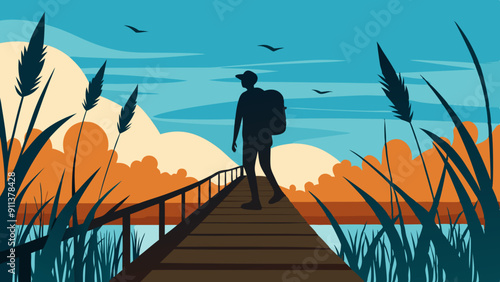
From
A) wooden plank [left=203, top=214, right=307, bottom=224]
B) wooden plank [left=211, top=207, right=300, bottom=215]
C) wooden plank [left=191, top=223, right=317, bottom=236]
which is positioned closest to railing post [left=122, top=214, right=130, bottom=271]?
wooden plank [left=191, top=223, right=317, bottom=236]

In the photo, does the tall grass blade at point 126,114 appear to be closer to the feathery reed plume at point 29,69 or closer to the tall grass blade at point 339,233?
the feathery reed plume at point 29,69

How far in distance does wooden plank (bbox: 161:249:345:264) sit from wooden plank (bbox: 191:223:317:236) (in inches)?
40.2

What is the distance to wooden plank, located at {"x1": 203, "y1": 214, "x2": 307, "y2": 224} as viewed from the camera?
253 inches

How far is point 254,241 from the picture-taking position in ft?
15.5

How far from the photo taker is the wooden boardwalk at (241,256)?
3.26 m

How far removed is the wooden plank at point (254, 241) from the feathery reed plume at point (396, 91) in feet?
6.23

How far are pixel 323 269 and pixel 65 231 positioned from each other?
1.91m

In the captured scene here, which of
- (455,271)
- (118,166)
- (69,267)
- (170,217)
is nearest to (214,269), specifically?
A: (69,267)

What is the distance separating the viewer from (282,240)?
4.79 metres

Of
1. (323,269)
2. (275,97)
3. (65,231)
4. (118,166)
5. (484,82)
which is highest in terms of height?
(118,166)

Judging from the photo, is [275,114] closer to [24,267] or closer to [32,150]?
[32,150]

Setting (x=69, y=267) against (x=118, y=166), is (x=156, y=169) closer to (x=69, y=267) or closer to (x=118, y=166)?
(x=118, y=166)

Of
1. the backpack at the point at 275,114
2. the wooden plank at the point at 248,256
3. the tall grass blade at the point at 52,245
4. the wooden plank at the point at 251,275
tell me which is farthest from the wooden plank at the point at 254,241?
the tall grass blade at the point at 52,245

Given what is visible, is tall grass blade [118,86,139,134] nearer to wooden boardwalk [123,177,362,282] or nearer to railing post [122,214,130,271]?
wooden boardwalk [123,177,362,282]
